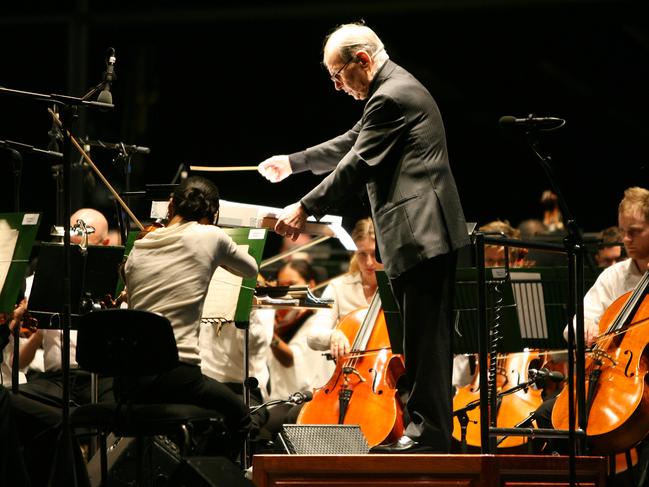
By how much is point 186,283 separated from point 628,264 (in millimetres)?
2273

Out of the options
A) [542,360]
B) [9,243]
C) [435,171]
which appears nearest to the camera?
[435,171]

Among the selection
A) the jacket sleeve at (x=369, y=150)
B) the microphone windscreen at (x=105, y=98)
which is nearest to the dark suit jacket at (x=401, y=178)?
the jacket sleeve at (x=369, y=150)

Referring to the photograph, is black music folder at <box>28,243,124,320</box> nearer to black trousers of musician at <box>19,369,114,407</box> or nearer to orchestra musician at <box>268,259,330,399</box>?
black trousers of musician at <box>19,369,114,407</box>

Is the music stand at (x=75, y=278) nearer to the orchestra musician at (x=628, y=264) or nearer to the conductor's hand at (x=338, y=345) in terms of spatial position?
the conductor's hand at (x=338, y=345)

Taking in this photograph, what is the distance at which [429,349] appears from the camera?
10.7 feet

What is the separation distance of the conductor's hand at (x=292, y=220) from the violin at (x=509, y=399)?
158 cm

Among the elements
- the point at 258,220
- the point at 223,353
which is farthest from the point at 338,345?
the point at 223,353

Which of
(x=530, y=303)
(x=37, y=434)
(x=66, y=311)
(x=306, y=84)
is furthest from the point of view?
(x=306, y=84)

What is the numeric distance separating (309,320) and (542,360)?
190 cm

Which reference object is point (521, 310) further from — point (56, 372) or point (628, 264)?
point (56, 372)

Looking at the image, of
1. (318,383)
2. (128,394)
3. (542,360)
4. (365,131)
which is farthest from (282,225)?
(318,383)

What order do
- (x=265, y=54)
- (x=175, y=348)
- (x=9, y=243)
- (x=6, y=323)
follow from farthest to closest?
(x=265, y=54), (x=6, y=323), (x=9, y=243), (x=175, y=348)

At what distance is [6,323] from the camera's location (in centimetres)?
429

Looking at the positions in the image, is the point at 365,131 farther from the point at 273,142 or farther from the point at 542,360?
the point at 273,142
